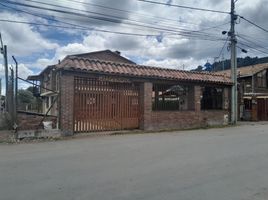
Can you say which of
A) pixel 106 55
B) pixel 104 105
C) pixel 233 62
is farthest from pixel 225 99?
pixel 106 55

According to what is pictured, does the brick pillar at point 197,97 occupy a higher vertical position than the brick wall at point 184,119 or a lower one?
higher

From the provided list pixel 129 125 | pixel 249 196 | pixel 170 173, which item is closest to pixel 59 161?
pixel 170 173

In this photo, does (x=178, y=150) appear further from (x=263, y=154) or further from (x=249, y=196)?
Result: (x=249, y=196)

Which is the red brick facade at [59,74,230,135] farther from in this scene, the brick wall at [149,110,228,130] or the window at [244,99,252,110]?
the window at [244,99,252,110]

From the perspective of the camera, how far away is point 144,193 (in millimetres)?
5066

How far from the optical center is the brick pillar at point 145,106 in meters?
15.6

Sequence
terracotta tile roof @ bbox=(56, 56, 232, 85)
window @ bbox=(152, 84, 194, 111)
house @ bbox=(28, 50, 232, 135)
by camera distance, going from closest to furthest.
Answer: house @ bbox=(28, 50, 232, 135) → terracotta tile roof @ bbox=(56, 56, 232, 85) → window @ bbox=(152, 84, 194, 111)

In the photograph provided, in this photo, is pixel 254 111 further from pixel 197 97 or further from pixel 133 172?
pixel 133 172

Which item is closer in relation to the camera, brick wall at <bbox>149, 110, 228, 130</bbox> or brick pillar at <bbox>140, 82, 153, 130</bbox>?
brick pillar at <bbox>140, 82, 153, 130</bbox>

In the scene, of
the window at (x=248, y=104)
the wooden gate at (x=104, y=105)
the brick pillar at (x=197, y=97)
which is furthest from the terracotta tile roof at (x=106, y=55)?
the wooden gate at (x=104, y=105)

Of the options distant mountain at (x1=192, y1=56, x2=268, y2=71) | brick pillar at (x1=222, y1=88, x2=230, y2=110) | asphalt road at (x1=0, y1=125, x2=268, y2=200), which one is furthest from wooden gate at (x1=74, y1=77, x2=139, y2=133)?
distant mountain at (x1=192, y1=56, x2=268, y2=71)

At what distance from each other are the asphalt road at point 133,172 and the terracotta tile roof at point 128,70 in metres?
4.55

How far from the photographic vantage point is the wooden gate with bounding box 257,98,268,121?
1026 inches

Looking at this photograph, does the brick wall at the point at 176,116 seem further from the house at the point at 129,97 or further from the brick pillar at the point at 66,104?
the brick pillar at the point at 66,104
